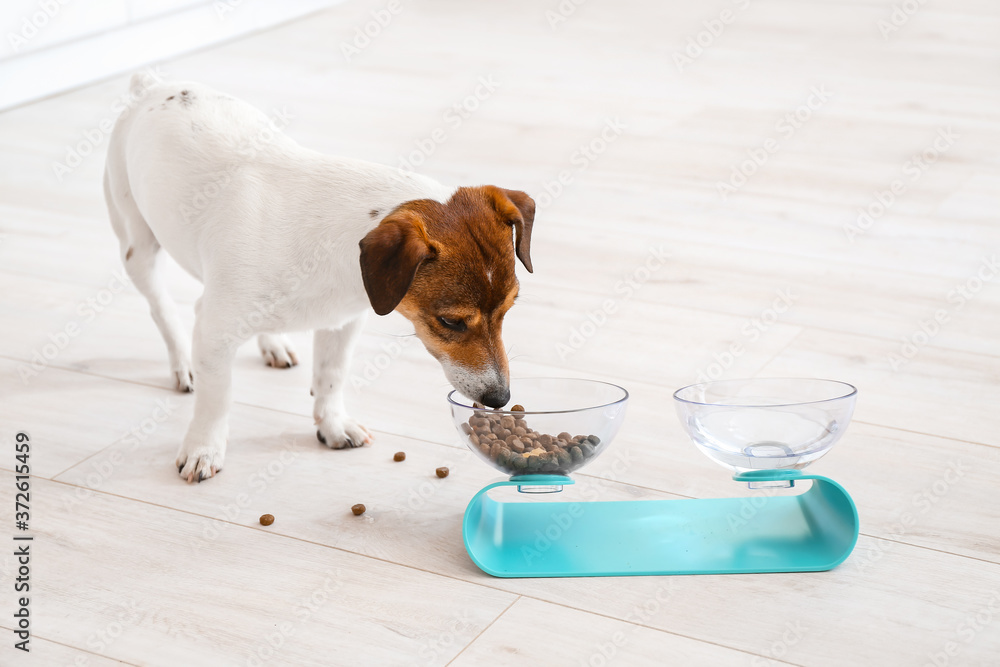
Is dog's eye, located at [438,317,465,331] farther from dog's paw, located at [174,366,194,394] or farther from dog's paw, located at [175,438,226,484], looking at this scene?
dog's paw, located at [174,366,194,394]

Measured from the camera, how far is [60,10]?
431cm

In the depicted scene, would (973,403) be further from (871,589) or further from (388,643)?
(388,643)

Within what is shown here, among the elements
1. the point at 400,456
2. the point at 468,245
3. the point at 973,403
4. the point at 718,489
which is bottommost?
the point at 400,456

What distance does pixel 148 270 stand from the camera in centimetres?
229

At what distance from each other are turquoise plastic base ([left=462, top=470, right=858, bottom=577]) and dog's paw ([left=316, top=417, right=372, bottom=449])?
39cm

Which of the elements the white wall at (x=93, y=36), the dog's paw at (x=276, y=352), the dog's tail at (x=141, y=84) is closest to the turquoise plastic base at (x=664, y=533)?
the dog's paw at (x=276, y=352)

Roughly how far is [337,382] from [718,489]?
30.8 inches

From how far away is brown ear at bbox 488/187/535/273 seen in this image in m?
1.77

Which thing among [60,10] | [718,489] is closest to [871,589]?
[718,489]

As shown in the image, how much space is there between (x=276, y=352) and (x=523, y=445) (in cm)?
92

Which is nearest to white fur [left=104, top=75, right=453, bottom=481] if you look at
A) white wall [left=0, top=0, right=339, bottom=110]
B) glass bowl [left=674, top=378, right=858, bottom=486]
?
glass bowl [left=674, top=378, right=858, bottom=486]

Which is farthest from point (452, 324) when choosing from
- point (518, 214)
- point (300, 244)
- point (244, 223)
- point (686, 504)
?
point (686, 504)

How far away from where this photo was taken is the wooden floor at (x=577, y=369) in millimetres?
1635

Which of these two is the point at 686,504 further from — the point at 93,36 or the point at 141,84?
the point at 93,36
